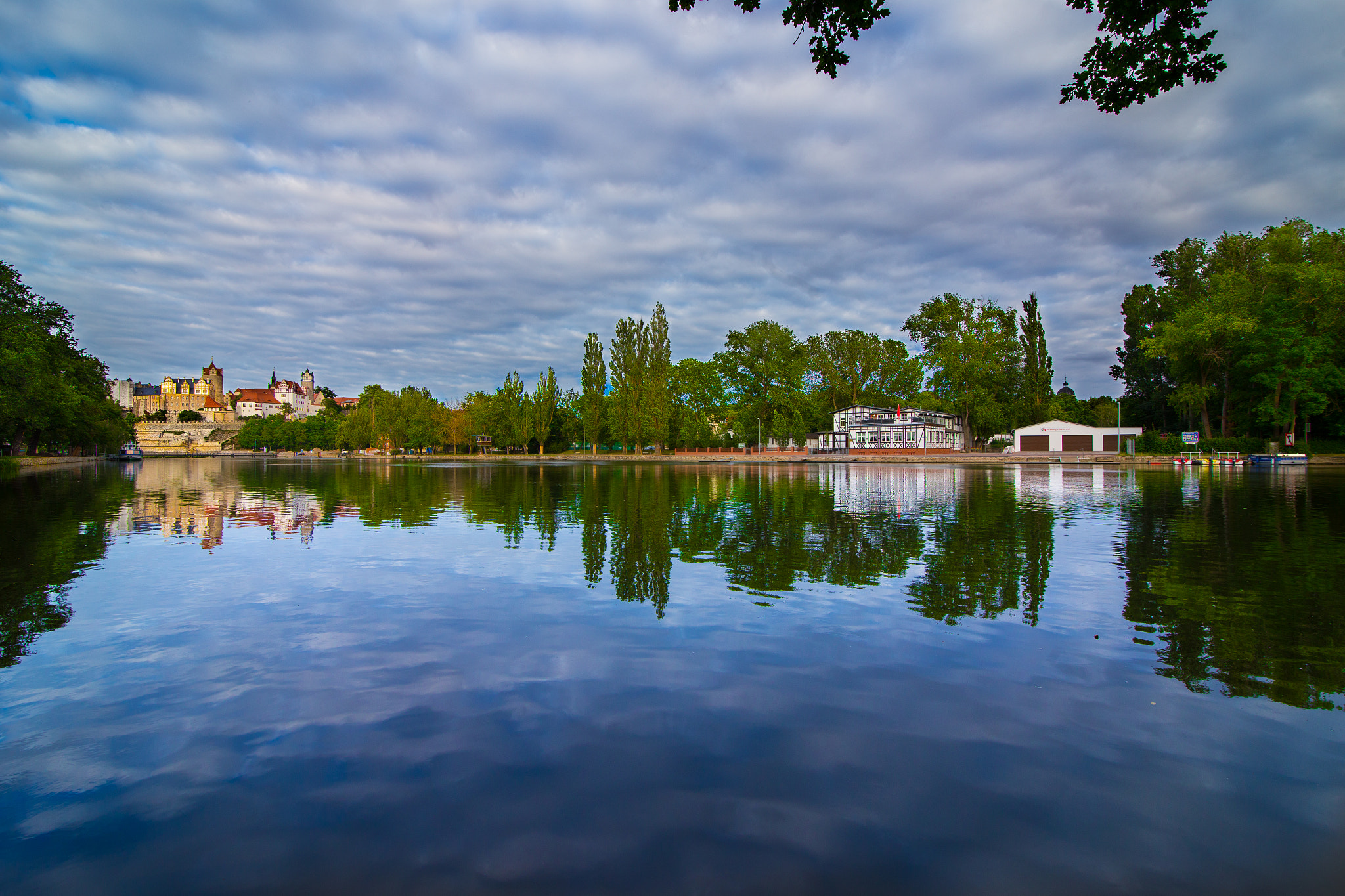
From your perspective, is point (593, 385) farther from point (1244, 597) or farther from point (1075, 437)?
point (1244, 597)

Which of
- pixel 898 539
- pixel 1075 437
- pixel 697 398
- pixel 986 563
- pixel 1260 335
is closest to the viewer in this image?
pixel 986 563

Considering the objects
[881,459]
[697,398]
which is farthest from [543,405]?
[881,459]

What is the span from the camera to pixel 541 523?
19.1m

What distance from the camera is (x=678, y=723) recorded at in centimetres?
547

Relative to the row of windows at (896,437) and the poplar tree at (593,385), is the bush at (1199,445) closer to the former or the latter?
the row of windows at (896,437)

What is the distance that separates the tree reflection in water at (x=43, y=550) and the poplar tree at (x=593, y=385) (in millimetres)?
59342

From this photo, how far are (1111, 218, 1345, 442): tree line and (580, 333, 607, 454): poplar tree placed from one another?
6066 cm

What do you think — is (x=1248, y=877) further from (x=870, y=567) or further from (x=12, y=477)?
(x=12, y=477)

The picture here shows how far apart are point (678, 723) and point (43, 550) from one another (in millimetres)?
15981

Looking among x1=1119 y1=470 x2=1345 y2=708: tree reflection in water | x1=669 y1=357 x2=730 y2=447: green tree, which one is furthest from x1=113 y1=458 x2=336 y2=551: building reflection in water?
x1=669 y1=357 x2=730 y2=447: green tree

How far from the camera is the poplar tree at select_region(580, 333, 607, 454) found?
87750 millimetres

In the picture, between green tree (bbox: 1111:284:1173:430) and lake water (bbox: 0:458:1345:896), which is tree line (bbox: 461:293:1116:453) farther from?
lake water (bbox: 0:458:1345:896)

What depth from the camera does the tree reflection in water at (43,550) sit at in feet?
27.8

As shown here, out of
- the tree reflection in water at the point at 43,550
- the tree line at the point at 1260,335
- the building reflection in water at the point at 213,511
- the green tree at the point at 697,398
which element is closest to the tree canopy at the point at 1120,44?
the tree reflection in water at the point at 43,550
